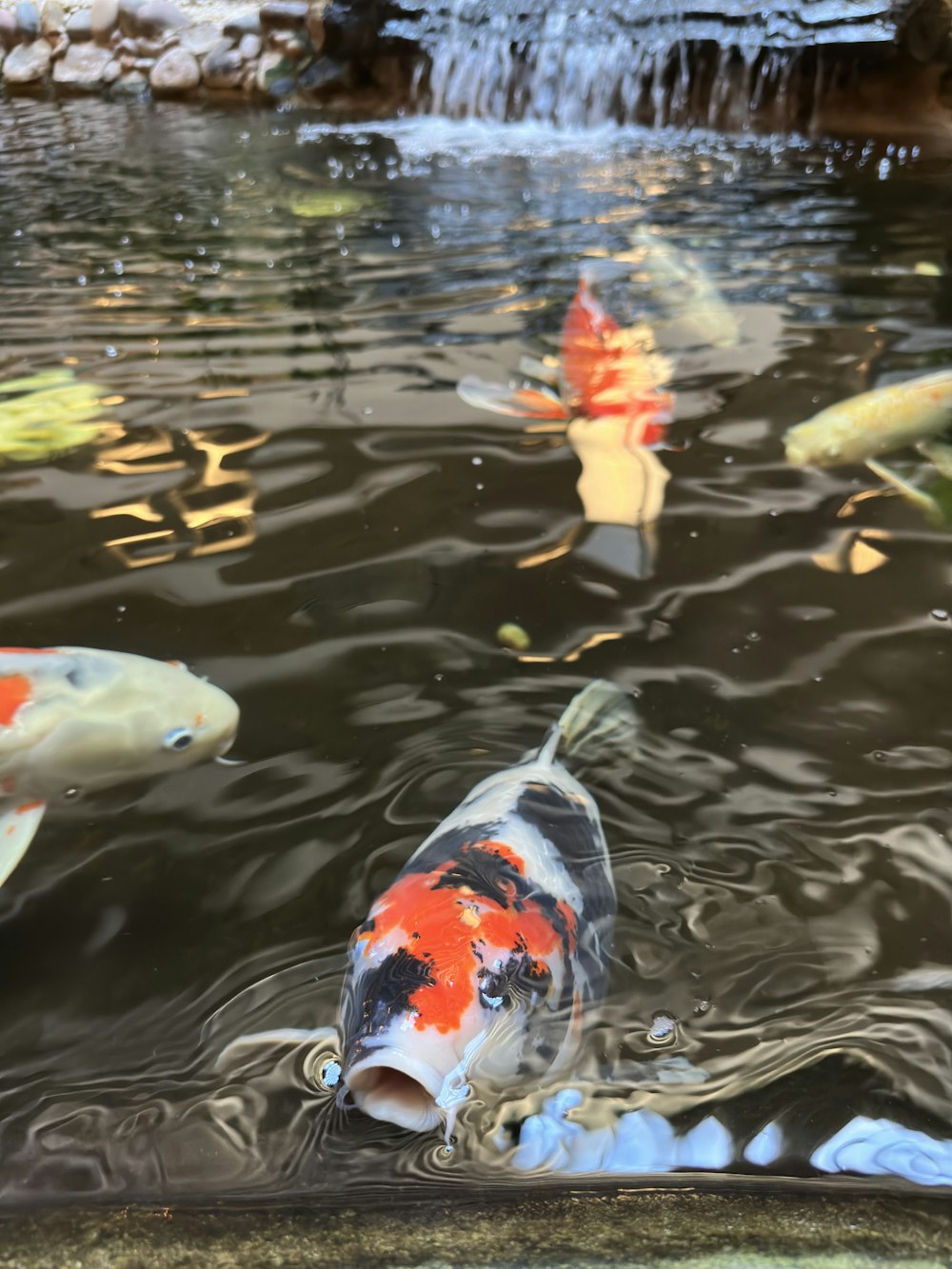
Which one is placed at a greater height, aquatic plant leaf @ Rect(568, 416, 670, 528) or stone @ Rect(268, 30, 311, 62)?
stone @ Rect(268, 30, 311, 62)

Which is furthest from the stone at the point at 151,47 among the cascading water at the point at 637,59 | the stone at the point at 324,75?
the cascading water at the point at 637,59

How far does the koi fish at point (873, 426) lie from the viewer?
2.81 m

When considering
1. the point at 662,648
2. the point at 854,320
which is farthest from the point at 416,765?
the point at 854,320

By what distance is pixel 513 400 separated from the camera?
10.3 feet

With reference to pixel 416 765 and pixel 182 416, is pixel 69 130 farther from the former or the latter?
pixel 416 765

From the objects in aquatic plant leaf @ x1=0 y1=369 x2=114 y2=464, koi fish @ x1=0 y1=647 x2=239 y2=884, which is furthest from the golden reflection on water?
koi fish @ x1=0 y1=647 x2=239 y2=884

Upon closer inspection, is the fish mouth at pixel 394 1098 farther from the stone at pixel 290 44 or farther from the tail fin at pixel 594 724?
the stone at pixel 290 44

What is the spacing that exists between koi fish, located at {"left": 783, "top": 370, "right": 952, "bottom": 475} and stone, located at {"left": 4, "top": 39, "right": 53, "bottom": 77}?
937cm

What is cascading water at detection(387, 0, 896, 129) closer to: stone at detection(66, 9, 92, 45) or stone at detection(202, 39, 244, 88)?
stone at detection(202, 39, 244, 88)

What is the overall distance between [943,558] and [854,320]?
1.59 m

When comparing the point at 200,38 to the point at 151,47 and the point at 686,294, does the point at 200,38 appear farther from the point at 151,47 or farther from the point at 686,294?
the point at 686,294

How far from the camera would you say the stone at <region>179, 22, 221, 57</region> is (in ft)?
28.8

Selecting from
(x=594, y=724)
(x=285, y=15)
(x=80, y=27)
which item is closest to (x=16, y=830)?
(x=594, y=724)

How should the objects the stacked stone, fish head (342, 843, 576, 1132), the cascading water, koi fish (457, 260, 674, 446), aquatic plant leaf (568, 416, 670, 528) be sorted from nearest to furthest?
fish head (342, 843, 576, 1132)
aquatic plant leaf (568, 416, 670, 528)
koi fish (457, 260, 674, 446)
the cascading water
the stacked stone
